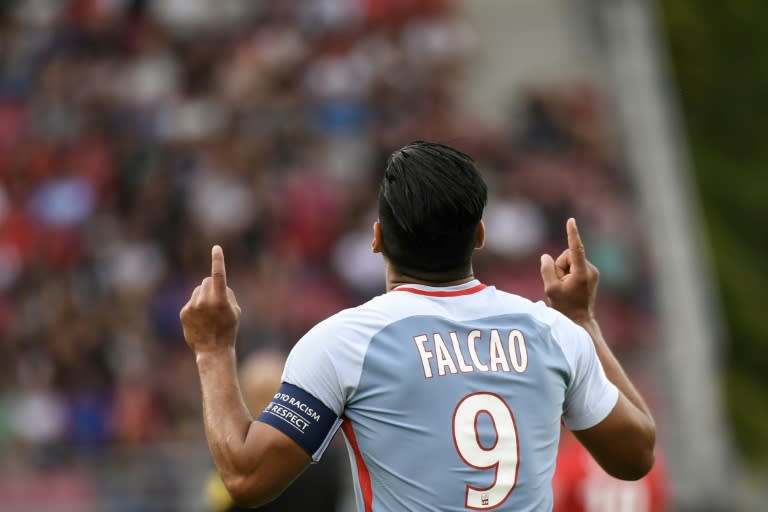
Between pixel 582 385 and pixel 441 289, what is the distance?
39 centimetres

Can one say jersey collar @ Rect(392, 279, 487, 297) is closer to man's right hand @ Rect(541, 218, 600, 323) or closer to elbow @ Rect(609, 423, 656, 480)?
man's right hand @ Rect(541, 218, 600, 323)

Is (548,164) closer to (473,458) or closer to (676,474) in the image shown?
(676,474)

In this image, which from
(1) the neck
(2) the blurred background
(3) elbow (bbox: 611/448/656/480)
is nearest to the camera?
(1) the neck

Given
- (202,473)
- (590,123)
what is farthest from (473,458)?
(590,123)

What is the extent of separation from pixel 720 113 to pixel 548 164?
985cm

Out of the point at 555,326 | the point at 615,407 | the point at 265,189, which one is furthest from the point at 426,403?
the point at 265,189

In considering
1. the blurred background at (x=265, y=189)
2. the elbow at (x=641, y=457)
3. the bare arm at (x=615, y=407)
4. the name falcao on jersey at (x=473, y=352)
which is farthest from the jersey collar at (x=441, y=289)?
the blurred background at (x=265, y=189)

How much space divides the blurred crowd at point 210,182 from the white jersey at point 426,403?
821cm

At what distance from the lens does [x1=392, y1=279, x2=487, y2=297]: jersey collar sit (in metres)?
2.96

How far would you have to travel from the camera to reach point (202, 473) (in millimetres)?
10844

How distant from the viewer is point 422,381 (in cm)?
281

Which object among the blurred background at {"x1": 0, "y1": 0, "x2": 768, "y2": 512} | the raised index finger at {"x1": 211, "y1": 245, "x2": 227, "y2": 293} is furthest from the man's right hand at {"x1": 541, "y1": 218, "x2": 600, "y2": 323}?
the blurred background at {"x1": 0, "y1": 0, "x2": 768, "y2": 512}

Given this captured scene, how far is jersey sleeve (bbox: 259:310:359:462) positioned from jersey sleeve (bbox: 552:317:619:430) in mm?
510

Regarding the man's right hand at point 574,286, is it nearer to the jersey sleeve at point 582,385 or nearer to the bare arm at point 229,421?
the jersey sleeve at point 582,385
